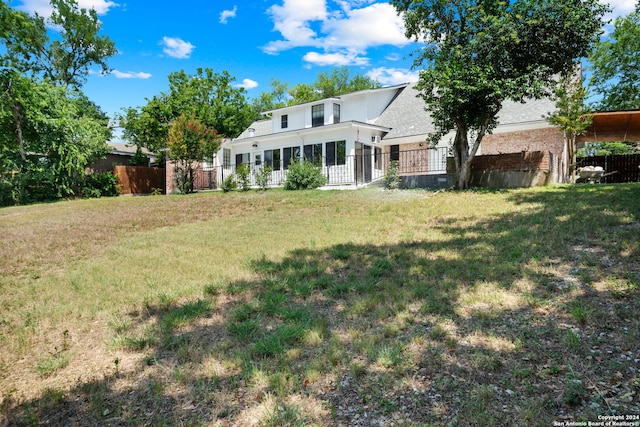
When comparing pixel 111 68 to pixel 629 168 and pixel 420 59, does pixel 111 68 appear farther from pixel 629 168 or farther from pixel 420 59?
pixel 629 168

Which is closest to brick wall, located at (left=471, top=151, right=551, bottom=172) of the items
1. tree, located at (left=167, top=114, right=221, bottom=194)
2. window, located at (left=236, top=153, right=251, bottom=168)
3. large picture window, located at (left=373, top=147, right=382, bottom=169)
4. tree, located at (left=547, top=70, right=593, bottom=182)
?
tree, located at (left=547, top=70, right=593, bottom=182)

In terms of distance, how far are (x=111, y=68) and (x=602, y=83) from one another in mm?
39260

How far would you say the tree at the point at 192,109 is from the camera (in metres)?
26.7

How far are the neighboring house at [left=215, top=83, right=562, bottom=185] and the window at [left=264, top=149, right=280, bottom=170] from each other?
0.06 meters

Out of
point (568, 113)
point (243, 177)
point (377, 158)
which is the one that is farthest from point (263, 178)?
point (568, 113)

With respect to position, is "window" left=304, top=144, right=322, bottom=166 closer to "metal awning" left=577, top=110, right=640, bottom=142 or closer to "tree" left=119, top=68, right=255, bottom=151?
"tree" left=119, top=68, right=255, bottom=151

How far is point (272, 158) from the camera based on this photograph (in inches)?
825

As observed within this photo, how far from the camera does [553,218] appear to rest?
6590 millimetres

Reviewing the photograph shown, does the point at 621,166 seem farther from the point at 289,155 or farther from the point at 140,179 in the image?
the point at 140,179

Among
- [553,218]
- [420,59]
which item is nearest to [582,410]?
[553,218]

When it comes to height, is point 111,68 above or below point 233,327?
above

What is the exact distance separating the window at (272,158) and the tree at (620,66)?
71.0 ft

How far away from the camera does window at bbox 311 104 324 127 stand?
20.5m

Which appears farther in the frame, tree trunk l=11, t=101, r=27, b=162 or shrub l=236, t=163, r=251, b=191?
shrub l=236, t=163, r=251, b=191
